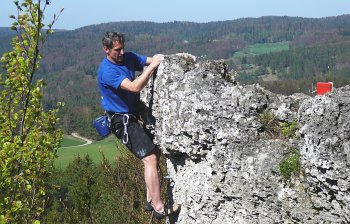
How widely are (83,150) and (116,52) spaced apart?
82720 millimetres

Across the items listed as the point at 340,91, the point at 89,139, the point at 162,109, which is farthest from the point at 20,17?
the point at 89,139

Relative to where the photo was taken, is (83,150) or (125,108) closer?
(125,108)

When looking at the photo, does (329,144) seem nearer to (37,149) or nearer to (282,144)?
(282,144)

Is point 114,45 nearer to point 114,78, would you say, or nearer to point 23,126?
point 114,78

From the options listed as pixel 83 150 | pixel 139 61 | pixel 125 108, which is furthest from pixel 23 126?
pixel 83 150

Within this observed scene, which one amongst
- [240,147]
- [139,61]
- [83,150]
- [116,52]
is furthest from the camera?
[83,150]

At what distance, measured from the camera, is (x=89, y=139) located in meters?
118

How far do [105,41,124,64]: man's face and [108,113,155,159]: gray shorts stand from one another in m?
0.82

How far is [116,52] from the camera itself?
619 cm

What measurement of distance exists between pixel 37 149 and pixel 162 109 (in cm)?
203

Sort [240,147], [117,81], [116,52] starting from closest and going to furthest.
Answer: [240,147], [117,81], [116,52]

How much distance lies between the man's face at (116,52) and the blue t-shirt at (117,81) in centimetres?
8

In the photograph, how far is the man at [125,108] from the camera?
6156mm


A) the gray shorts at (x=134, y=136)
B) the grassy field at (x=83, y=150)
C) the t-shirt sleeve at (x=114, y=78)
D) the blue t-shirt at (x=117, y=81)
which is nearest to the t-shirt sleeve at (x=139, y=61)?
the blue t-shirt at (x=117, y=81)
